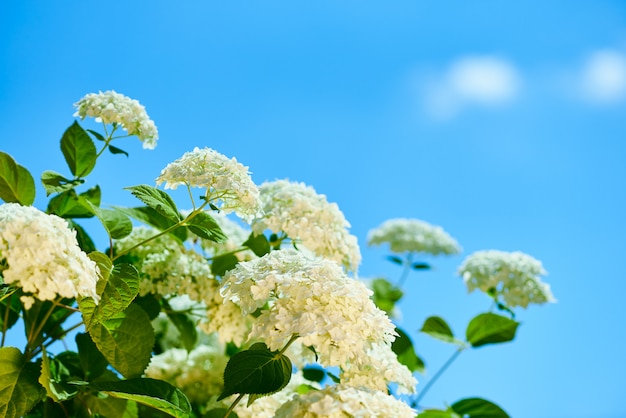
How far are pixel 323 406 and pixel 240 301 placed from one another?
0.75 feet

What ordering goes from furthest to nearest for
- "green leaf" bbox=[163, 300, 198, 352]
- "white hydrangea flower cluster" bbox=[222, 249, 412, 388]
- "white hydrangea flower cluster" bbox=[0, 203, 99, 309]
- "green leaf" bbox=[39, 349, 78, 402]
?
"green leaf" bbox=[163, 300, 198, 352] → "green leaf" bbox=[39, 349, 78, 402] → "white hydrangea flower cluster" bbox=[222, 249, 412, 388] → "white hydrangea flower cluster" bbox=[0, 203, 99, 309]

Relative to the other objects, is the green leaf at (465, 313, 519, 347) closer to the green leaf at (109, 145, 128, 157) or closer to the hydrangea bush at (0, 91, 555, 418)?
the hydrangea bush at (0, 91, 555, 418)

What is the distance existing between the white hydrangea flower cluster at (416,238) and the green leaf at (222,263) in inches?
65.3

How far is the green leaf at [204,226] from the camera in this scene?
4.37 feet

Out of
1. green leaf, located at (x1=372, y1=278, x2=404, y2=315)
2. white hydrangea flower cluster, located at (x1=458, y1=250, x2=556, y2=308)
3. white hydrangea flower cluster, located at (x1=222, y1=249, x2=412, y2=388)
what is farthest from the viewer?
green leaf, located at (x1=372, y1=278, x2=404, y2=315)

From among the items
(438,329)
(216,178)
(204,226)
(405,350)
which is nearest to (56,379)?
(204,226)

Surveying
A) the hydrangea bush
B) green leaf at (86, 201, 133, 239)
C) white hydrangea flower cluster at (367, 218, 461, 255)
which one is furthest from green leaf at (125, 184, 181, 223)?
white hydrangea flower cluster at (367, 218, 461, 255)

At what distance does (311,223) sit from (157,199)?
1.20 ft

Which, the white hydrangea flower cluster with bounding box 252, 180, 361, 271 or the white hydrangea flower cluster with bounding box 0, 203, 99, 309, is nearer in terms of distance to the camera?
the white hydrangea flower cluster with bounding box 0, 203, 99, 309

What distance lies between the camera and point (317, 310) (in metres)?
1.08

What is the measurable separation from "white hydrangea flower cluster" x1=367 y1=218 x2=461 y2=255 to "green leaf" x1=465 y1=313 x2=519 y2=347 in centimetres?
120

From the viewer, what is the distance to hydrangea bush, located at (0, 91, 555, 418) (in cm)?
105

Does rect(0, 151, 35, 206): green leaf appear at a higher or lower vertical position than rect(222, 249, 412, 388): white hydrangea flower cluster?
higher

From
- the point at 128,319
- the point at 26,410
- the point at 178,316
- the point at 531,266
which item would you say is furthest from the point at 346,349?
the point at 531,266
